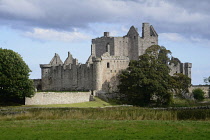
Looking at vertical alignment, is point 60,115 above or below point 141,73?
below

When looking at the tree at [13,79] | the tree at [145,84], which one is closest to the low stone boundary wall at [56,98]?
the tree at [13,79]

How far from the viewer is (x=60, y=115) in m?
27.7

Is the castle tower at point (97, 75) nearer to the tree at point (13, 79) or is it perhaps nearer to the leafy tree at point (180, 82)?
the leafy tree at point (180, 82)

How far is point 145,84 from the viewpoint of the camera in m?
53.8

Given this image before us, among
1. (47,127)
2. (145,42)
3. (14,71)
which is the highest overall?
(145,42)

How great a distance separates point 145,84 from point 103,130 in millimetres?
33999

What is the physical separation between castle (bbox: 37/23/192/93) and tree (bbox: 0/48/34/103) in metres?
13.5

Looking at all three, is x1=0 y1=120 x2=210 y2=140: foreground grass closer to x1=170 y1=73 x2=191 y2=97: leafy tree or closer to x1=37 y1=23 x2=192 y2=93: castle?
x1=37 y1=23 x2=192 y2=93: castle

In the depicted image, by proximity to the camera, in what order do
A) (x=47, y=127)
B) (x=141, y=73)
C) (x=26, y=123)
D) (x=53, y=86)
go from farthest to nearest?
1. (x=53, y=86)
2. (x=141, y=73)
3. (x=26, y=123)
4. (x=47, y=127)

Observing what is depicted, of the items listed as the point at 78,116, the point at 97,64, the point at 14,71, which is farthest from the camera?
the point at 97,64

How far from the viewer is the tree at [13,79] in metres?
45.2

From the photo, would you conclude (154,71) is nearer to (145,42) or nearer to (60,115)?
(145,42)

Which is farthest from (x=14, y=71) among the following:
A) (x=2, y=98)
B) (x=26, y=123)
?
(x=26, y=123)

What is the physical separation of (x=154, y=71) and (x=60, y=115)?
29.7 m
